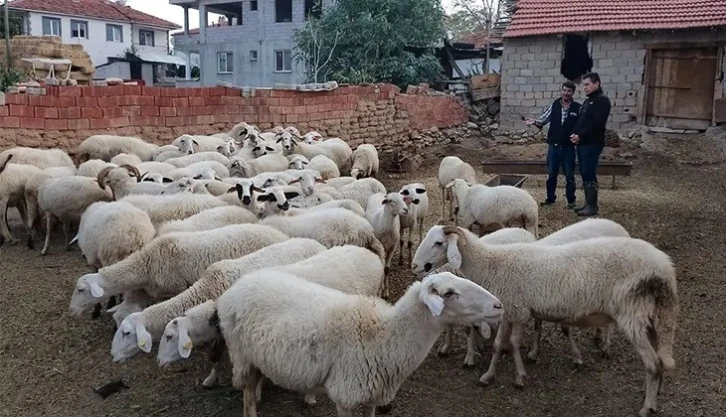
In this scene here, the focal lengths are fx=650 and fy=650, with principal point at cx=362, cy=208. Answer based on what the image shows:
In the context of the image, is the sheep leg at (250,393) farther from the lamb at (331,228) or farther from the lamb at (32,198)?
the lamb at (32,198)

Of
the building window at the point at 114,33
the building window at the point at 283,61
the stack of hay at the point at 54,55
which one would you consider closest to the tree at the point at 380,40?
the stack of hay at the point at 54,55

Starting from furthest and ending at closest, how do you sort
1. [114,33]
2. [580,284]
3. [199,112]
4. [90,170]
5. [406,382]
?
[114,33] → [199,112] → [90,170] → [406,382] → [580,284]

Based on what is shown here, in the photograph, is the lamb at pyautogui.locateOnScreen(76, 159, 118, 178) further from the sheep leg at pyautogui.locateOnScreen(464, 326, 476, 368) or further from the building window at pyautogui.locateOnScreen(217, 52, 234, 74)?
the building window at pyautogui.locateOnScreen(217, 52, 234, 74)

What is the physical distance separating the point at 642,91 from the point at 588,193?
10.3 m

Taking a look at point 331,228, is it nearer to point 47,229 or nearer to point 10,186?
point 47,229

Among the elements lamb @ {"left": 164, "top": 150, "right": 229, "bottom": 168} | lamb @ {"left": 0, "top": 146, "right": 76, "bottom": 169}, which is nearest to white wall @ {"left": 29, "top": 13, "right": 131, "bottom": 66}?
lamb @ {"left": 0, "top": 146, "right": 76, "bottom": 169}

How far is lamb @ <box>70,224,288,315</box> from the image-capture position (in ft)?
17.4

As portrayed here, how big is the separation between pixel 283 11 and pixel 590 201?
2940cm

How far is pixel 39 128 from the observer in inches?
420

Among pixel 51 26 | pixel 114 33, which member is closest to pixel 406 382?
pixel 51 26

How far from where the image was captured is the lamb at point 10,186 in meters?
8.44

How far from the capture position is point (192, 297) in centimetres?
474

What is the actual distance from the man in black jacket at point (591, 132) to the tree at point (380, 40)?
12.4 metres

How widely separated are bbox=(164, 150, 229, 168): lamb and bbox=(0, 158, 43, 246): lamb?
74.0 inches
